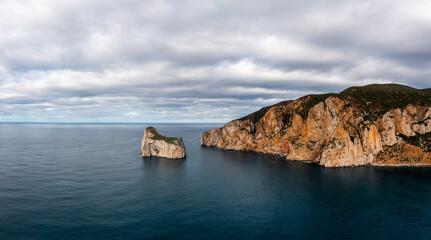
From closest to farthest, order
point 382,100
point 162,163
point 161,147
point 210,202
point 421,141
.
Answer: point 210,202 → point 421,141 → point 162,163 → point 161,147 → point 382,100

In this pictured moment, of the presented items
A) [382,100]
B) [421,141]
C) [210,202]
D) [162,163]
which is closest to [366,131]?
[421,141]

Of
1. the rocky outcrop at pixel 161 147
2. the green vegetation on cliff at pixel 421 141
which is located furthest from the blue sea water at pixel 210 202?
the rocky outcrop at pixel 161 147

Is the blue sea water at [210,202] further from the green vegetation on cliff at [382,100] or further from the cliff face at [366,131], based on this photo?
the green vegetation on cliff at [382,100]

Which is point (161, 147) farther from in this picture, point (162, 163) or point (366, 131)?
point (366, 131)

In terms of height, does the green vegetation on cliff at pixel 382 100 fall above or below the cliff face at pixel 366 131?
above

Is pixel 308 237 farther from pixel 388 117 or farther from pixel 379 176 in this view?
pixel 388 117

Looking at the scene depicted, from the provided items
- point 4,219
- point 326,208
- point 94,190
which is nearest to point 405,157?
point 326,208
